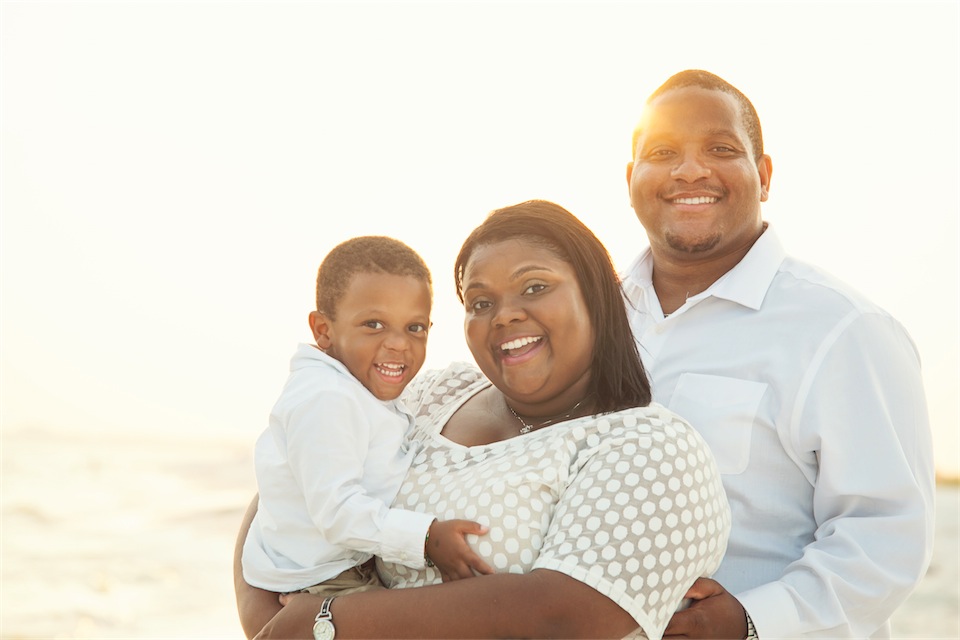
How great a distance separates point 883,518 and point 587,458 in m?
1.21

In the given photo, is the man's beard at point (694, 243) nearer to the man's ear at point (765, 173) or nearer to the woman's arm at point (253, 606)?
the man's ear at point (765, 173)

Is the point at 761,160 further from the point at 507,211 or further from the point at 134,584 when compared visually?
the point at 134,584

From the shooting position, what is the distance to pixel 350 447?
2.64 m

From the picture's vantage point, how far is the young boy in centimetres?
250

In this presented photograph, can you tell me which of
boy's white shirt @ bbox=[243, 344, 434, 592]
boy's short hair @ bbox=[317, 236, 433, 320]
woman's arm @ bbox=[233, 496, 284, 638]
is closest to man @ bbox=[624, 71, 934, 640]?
boy's short hair @ bbox=[317, 236, 433, 320]

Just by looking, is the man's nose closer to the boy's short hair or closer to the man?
the man

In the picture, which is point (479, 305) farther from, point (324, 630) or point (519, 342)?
point (324, 630)

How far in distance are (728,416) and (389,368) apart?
1151 millimetres

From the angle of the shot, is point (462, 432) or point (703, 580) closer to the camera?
point (703, 580)

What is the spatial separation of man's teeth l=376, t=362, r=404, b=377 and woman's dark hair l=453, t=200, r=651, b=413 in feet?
1.44

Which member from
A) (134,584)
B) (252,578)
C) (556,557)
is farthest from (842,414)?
(134,584)

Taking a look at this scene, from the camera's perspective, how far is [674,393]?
Answer: 134 inches

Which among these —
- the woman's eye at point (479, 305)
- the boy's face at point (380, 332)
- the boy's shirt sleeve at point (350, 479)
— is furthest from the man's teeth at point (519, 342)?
the boy's shirt sleeve at point (350, 479)

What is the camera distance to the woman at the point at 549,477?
2217 mm
